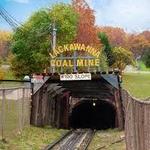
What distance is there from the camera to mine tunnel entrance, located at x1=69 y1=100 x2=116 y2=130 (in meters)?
54.4

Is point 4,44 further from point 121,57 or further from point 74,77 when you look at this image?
point 74,77

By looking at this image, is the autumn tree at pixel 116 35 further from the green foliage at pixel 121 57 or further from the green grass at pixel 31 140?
the green grass at pixel 31 140

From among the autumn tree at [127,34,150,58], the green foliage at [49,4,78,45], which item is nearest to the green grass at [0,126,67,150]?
the green foliage at [49,4,78,45]

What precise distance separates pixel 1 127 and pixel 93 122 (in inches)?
1353

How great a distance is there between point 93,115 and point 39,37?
26.7 m

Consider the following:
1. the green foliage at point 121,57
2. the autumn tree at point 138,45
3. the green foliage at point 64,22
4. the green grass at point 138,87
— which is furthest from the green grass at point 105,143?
the autumn tree at point 138,45

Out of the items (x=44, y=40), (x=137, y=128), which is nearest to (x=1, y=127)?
(x=137, y=128)

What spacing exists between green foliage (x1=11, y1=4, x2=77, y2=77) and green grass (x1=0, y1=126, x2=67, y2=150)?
47.0 m

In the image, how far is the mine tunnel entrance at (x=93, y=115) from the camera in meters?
54.4

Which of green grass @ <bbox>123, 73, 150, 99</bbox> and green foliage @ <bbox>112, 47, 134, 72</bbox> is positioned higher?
green foliage @ <bbox>112, 47, 134, 72</bbox>

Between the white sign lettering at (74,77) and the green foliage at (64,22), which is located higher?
Answer: the green foliage at (64,22)

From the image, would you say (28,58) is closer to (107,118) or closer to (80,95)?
(107,118)

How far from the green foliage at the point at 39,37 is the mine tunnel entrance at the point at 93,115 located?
75.2 feet

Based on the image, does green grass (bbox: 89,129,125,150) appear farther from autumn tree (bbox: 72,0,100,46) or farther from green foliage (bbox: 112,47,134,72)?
green foliage (bbox: 112,47,134,72)
